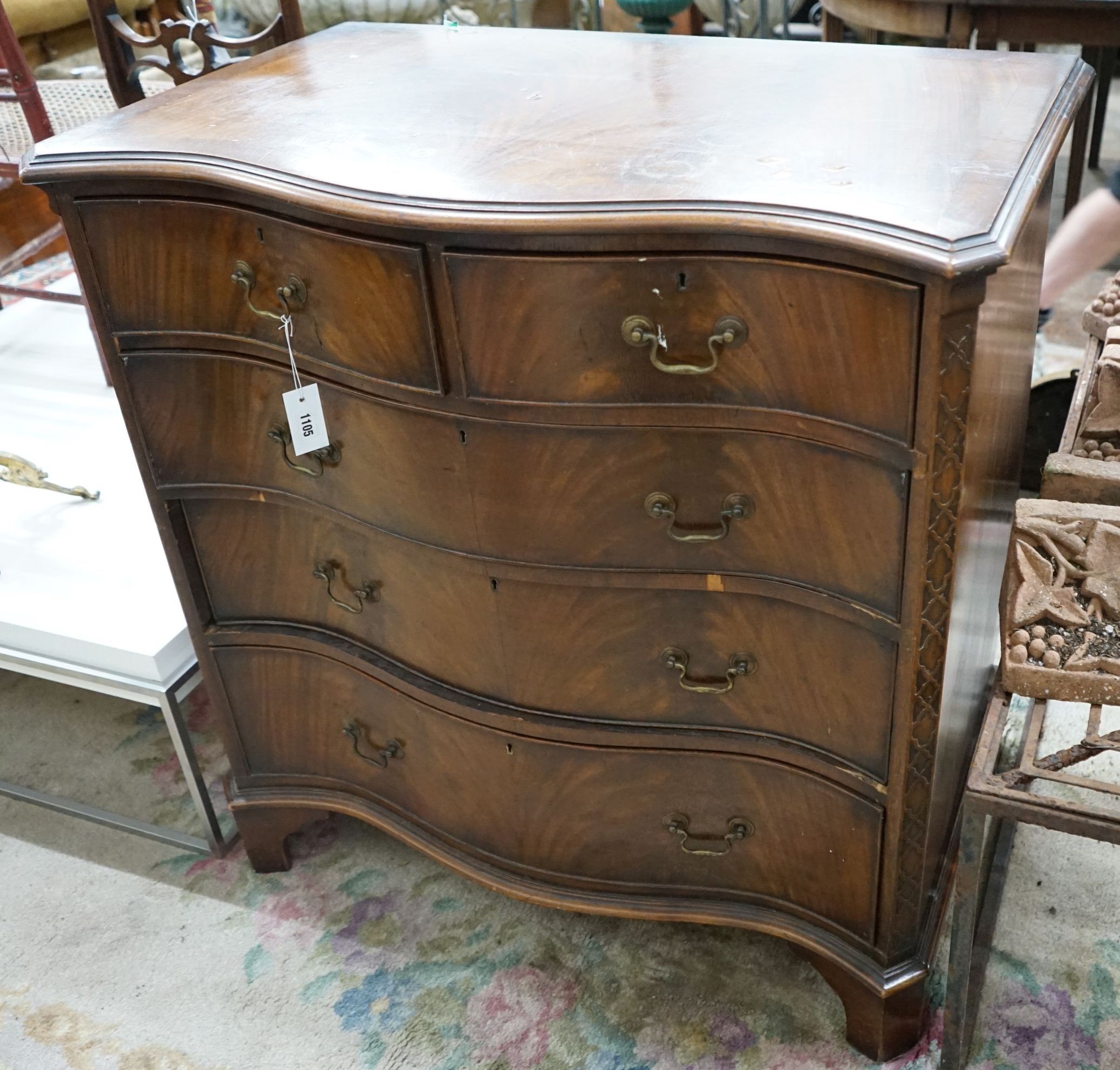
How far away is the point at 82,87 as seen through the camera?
229 cm

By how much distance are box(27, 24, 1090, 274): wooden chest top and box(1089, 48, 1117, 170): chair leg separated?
225 cm

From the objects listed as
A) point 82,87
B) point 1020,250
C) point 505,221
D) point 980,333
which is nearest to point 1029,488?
point 1020,250

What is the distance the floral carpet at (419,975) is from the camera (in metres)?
1.33

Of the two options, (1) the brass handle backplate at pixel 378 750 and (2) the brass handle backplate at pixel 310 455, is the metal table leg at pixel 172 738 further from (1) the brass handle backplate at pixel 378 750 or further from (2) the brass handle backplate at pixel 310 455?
(2) the brass handle backplate at pixel 310 455

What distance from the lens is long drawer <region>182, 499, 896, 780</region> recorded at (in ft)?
3.54

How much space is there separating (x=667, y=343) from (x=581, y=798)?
563 millimetres

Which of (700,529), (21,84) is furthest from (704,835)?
(21,84)

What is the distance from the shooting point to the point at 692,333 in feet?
3.01

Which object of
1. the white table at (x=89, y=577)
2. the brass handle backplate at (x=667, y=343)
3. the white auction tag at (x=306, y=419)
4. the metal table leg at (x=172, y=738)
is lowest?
the metal table leg at (x=172, y=738)

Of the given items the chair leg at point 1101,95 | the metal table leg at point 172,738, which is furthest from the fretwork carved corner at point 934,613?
the chair leg at point 1101,95

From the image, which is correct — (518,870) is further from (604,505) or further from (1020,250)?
(1020,250)

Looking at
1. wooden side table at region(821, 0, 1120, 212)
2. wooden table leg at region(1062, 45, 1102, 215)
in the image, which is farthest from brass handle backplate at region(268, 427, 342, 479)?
wooden table leg at region(1062, 45, 1102, 215)

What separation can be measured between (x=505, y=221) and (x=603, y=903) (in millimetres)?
803

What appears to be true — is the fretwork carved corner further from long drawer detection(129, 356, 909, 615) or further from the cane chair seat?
the cane chair seat
